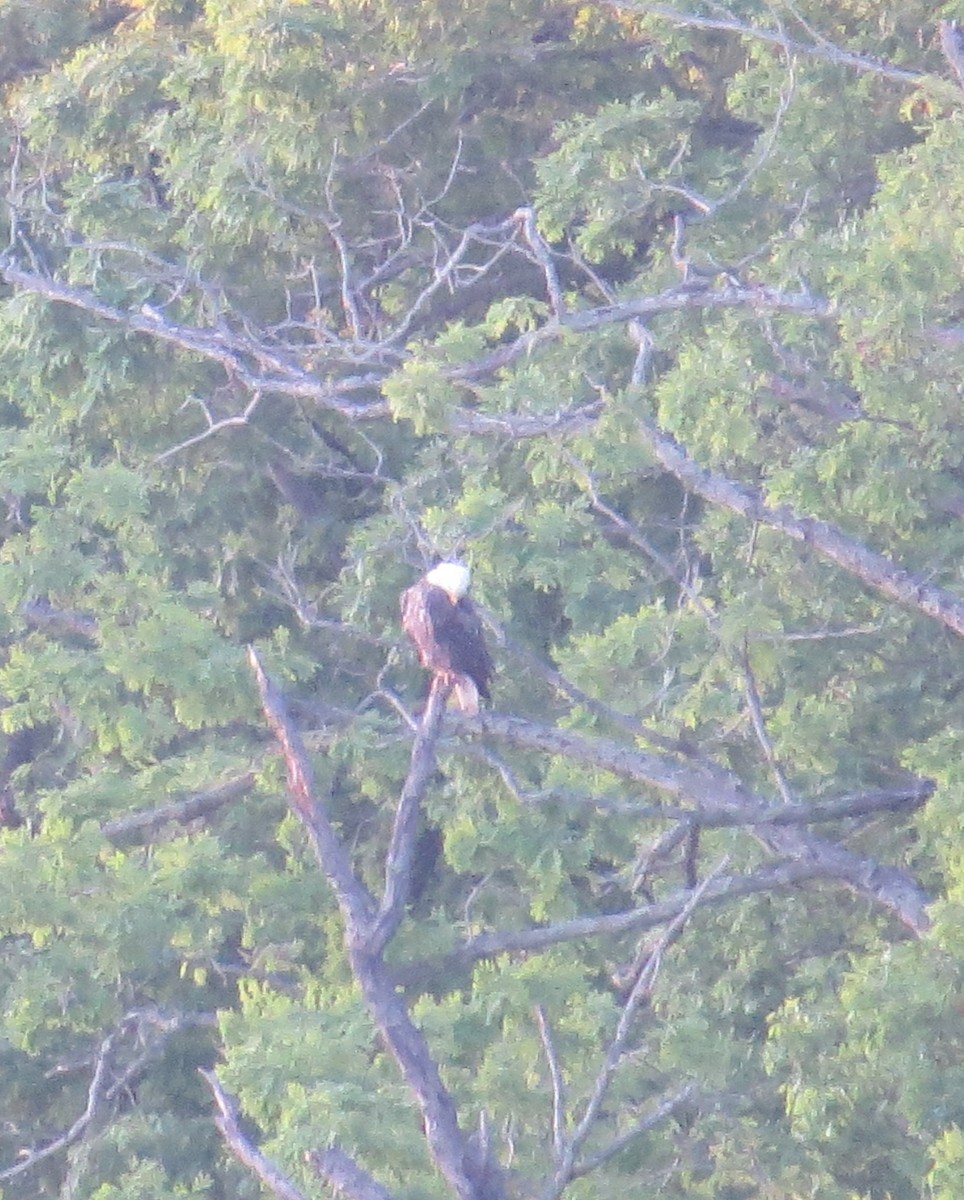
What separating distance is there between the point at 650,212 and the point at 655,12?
1215 millimetres

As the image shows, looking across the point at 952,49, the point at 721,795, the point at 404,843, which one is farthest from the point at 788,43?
the point at 404,843

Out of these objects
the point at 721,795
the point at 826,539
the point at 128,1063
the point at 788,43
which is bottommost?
the point at 128,1063

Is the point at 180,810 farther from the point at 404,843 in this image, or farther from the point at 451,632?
the point at 404,843

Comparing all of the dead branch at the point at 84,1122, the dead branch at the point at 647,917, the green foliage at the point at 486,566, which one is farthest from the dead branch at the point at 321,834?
the dead branch at the point at 84,1122

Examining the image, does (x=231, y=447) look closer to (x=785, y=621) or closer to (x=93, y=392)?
(x=93, y=392)

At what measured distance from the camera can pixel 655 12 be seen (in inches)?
281

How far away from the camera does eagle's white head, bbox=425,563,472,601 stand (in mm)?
6383

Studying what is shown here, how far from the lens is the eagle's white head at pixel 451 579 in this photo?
20.9ft

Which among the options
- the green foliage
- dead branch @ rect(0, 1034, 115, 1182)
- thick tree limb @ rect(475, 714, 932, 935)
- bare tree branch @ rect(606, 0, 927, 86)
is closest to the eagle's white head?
the green foliage

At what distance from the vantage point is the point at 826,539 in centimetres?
554

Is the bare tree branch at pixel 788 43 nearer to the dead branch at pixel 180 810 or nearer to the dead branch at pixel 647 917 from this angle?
the dead branch at pixel 647 917

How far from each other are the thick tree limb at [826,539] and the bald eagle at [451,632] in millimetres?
940

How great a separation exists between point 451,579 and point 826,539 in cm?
131

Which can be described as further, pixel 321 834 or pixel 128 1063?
pixel 128 1063
